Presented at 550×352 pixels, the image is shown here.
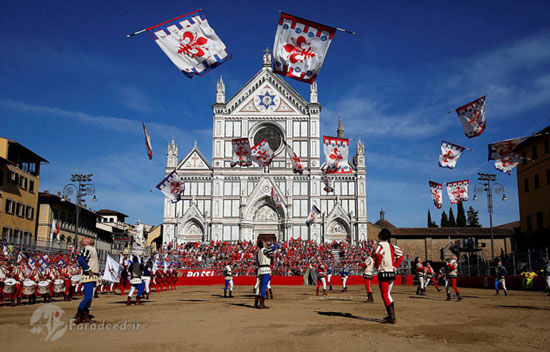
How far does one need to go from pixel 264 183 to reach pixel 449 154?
1164 inches

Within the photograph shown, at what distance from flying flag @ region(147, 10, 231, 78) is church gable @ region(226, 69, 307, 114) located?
4389cm

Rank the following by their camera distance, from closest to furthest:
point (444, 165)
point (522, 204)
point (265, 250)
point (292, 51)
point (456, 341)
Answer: point (456, 341) < point (292, 51) < point (265, 250) < point (444, 165) < point (522, 204)

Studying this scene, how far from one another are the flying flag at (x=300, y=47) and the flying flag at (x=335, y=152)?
51.2 feet

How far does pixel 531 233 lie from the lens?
138 ft

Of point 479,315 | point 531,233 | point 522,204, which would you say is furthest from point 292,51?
point 522,204

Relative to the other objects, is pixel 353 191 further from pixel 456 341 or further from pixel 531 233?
pixel 456 341

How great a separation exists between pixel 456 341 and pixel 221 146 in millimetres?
49064

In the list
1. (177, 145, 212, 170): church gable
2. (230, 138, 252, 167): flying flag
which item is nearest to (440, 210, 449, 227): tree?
(177, 145, 212, 170): church gable

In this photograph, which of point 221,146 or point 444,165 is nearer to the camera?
point 444,165

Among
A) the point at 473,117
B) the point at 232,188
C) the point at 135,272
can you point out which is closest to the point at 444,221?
the point at 232,188

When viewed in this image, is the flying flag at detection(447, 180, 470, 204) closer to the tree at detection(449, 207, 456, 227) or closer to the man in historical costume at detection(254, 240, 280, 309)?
the man in historical costume at detection(254, 240, 280, 309)

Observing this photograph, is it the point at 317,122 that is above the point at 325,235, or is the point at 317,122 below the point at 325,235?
above

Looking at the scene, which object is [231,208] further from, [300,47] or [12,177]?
[300,47]

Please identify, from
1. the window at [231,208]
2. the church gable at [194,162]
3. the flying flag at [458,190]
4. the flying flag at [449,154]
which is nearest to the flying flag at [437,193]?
the flying flag at [458,190]
